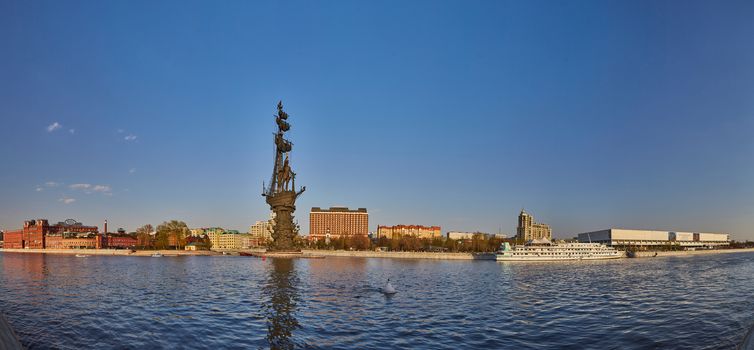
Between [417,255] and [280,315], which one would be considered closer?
[280,315]

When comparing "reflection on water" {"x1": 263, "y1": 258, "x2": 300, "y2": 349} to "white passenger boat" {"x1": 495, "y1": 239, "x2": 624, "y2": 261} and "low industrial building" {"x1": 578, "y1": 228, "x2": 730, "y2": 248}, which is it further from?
"low industrial building" {"x1": 578, "y1": 228, "x2": 730, "y2": 248}

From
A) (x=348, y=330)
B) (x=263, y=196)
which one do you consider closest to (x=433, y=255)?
(x=263, y=196)

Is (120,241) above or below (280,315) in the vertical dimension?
below

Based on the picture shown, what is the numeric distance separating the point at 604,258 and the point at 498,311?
108 m

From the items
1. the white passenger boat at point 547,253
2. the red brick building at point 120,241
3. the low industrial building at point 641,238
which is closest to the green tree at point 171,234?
the red brick building at point 120,241

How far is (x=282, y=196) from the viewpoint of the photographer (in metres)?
94.6

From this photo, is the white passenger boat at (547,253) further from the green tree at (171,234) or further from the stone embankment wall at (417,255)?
the green tree at (171,234)

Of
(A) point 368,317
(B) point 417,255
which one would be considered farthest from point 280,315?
(B) point 417,255

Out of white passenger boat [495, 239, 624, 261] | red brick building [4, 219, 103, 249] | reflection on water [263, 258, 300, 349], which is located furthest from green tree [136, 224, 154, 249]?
reflection on water [263, 258, 300, 349]

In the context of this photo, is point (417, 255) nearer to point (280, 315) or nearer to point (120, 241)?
point (280, 315)

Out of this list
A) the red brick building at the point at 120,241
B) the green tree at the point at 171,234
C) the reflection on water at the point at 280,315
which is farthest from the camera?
the red brick building at the point at 120,241

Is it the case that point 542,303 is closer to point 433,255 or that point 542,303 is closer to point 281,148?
point 281,148

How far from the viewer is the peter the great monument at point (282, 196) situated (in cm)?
9481

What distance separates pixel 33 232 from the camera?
184 metres
